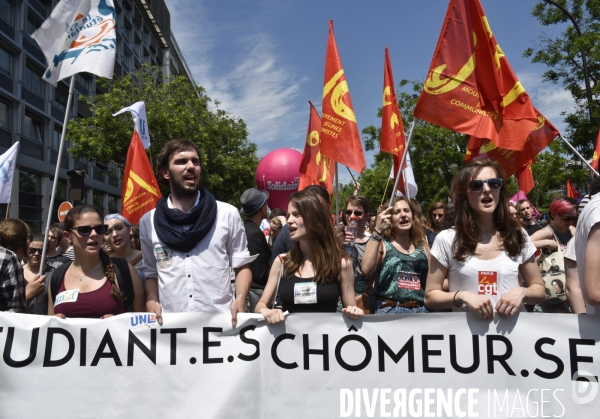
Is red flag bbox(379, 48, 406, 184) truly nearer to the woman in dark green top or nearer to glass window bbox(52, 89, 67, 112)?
the woman in dark green top

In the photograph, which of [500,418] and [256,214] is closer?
[500,418]

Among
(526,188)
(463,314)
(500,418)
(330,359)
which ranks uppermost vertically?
(526,188)

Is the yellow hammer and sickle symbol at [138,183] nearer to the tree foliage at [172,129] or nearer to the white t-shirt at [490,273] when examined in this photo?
the white t-shirt at [490,273]

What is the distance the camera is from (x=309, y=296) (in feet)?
10.1

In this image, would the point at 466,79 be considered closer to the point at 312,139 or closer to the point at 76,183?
the point at 312,139

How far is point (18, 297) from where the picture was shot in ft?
10.0

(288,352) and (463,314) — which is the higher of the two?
(463,314)

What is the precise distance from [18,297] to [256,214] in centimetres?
253

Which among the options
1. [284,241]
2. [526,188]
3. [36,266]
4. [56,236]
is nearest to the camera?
[284,241]

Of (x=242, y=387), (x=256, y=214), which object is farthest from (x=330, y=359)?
(x=256, y=214)

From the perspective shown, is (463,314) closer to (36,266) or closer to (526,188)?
(36,266)

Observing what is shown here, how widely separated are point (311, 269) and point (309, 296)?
0.18m

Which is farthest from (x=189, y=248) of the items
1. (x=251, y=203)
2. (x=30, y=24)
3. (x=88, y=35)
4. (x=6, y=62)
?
(x=30, y=24)

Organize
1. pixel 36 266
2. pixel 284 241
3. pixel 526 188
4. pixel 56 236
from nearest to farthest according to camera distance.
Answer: pixel 284 241 → pixel 36 266 → pixel 56 236 → pixel 526 188
